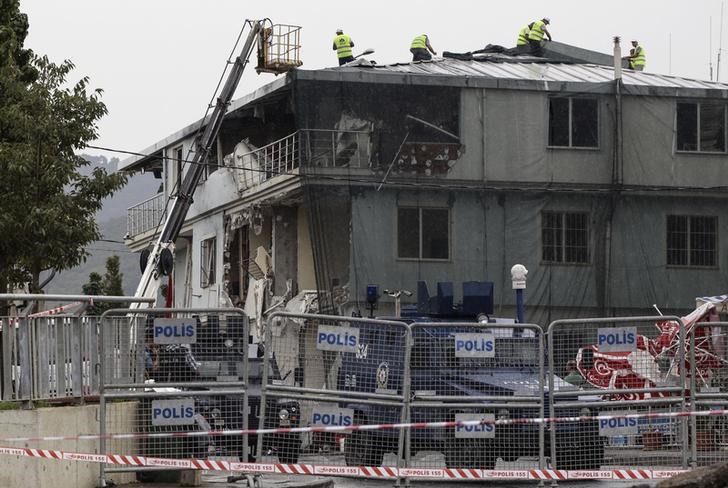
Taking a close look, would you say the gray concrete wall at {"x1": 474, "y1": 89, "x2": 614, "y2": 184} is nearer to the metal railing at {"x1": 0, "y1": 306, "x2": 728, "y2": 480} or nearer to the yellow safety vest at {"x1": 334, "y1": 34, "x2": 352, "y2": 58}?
the yellow safety vest at {"x1": 334, "y1": 34, "x2": 352, "y2": 58}

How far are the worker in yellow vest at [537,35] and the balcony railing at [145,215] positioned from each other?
15.0 m

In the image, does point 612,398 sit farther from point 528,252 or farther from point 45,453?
point 528,252

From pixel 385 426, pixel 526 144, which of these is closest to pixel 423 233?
pixel 526 144

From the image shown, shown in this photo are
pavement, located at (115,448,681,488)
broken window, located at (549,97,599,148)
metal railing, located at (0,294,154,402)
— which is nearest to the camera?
metal railing, located at (0,294,154,402)

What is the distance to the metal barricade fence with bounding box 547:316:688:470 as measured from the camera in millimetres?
16000

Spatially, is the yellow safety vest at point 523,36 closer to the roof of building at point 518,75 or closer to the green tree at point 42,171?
the roof of building at point 518,75

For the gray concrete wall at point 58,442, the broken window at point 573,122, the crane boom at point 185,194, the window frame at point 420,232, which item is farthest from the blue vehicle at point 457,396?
the broken window at point 573,122

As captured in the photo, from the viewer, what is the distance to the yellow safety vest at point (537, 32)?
4597 cm

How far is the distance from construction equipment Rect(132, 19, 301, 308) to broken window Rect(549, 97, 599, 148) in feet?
24.4

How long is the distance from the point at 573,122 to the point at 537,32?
24.0ft

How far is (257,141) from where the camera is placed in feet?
147

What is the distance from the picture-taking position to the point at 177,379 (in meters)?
15.5

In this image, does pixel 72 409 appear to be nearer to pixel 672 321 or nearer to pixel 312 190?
pixel 672 321

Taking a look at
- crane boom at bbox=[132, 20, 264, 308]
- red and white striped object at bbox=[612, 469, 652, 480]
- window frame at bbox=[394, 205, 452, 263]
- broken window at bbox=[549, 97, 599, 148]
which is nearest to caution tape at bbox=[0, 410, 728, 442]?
red and white striped object at bbox=[612, 469, 652, 480]
